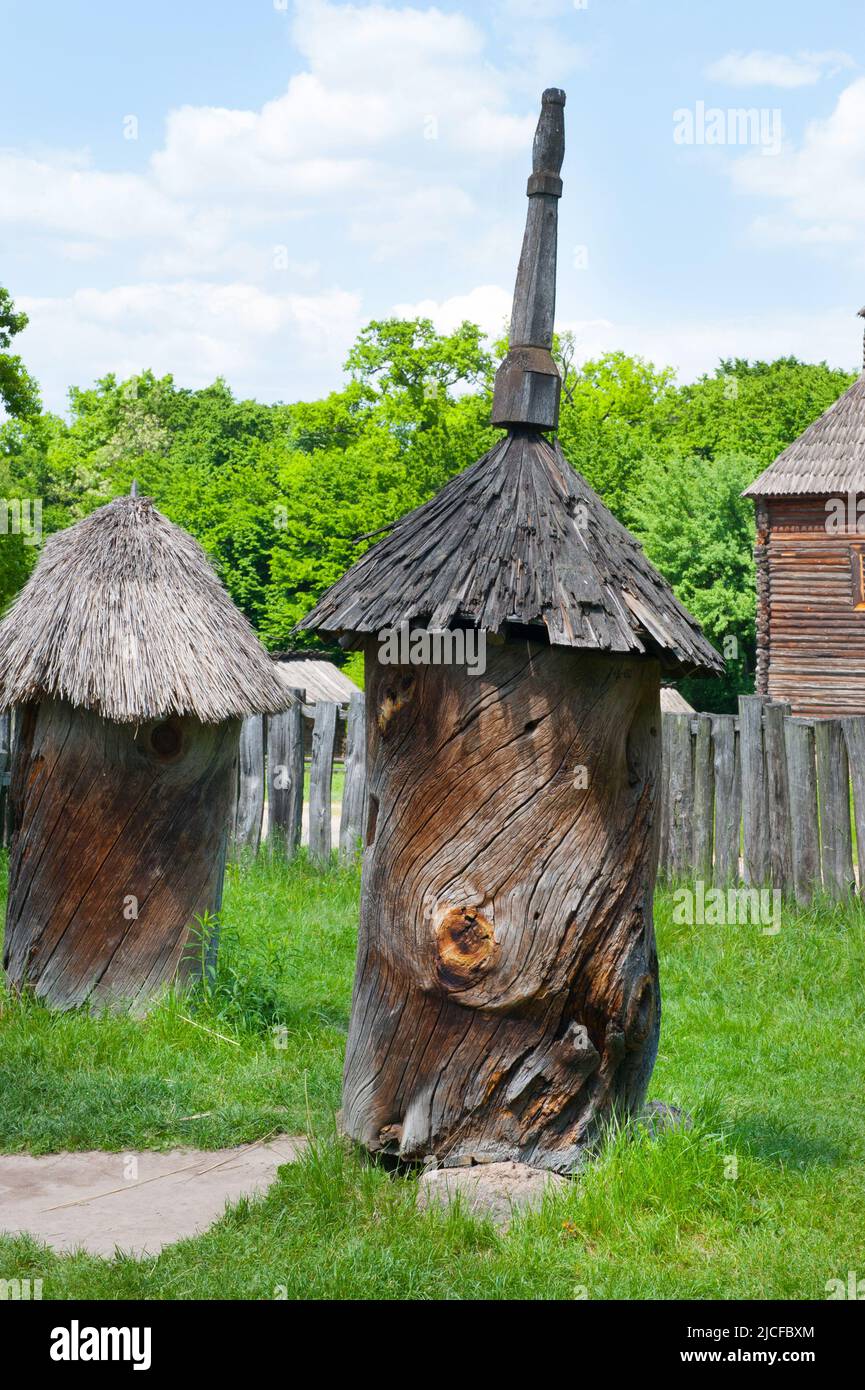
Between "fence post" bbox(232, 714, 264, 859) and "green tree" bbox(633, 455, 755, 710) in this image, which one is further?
"green tree" bbox(633, 455, 755, 710)

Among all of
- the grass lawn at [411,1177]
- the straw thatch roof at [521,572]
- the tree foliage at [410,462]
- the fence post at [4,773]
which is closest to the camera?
the grass lawn at [411,1177]

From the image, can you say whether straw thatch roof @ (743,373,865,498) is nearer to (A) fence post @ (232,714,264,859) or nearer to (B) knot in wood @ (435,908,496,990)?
(A) fence post @ (232,714,264,859)

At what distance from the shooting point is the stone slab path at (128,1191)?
4383 millimetres

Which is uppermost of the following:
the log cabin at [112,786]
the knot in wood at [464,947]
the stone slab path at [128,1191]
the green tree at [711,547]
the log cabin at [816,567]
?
the green tree at [711,547]

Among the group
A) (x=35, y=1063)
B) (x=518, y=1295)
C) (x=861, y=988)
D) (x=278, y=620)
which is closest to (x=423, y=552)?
(x=518, y=1295)

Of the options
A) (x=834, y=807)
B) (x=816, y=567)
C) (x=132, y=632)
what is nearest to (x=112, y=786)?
(x=132, y=632)

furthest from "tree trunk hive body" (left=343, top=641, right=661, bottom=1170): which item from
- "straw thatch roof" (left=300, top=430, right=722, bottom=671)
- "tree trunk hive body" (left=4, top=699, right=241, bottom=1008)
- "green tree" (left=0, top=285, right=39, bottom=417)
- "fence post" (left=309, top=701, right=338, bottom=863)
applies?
"green tree" (left=0, top=285, right=39, bottom=417)

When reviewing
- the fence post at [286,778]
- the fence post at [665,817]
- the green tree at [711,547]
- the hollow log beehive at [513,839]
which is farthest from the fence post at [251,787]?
the green tree at [711,547]

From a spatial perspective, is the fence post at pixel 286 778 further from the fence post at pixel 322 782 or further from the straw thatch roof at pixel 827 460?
the straw thatch roof at pixel 827 460

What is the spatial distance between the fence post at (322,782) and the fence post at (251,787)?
496 millimetres

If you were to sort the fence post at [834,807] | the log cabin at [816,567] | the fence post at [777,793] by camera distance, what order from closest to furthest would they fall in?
the fence post at [834,807]
the fence post at [777,793]
the log cabin at [816,567]

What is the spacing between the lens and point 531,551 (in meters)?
4.38

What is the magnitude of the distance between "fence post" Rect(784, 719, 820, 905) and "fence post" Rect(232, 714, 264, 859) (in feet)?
15.0

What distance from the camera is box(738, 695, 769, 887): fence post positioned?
9.71 m
